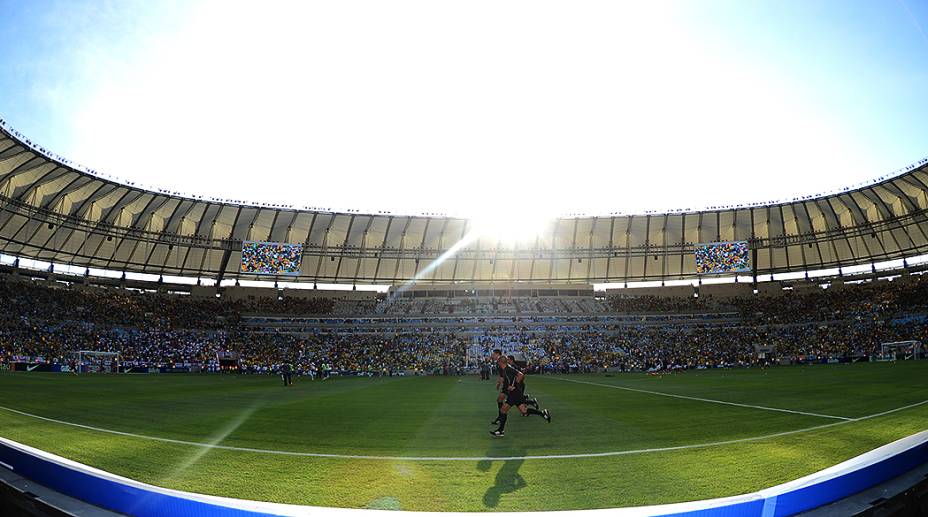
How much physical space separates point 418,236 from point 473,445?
5697 cm

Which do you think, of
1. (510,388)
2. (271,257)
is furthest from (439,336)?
(510,388)

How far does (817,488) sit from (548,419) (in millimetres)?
7655

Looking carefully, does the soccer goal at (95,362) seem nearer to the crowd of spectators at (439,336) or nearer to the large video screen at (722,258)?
the crowd of spectators at (439,336)

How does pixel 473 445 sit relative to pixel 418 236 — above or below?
below

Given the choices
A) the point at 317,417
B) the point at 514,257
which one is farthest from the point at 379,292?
the point at 317,417

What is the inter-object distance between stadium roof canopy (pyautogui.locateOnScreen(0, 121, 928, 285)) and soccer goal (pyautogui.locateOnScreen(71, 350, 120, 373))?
13.6 m

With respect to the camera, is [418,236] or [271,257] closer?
[271,257]

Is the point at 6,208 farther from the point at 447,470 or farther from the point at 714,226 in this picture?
the point at 714,226

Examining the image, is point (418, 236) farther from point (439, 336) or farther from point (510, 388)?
point (510, 388)

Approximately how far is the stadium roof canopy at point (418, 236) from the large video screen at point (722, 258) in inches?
82.6

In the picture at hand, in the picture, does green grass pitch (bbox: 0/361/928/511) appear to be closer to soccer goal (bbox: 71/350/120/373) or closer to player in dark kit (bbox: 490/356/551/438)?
player in dark kit (bbox: 490/356/551/438)

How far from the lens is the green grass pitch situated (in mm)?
6352

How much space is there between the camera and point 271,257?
5941 cm

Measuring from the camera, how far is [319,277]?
68.2 metres
